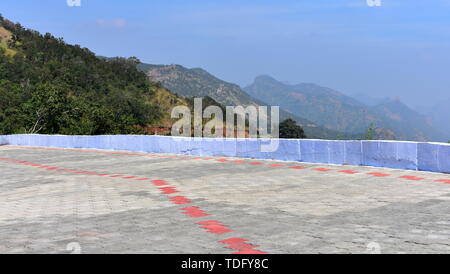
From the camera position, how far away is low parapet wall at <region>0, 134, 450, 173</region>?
1711 centimetres

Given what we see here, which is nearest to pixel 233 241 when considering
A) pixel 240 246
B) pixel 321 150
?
pixel 240 246

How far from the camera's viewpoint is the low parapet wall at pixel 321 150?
1711 cm

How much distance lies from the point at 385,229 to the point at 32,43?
135 metres

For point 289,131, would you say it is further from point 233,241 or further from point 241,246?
point 241,246

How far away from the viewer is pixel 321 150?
21.1m

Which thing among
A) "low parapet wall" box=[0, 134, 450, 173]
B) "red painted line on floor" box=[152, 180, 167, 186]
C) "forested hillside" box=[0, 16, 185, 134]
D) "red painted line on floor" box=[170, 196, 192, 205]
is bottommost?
"red painted line on floor" box=[170, 196, 192, 205]

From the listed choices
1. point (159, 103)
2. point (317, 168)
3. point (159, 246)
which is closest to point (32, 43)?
point (159, 103)

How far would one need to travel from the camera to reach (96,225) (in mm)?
10102

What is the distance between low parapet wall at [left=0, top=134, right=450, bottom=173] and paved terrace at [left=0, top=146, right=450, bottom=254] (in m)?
0.70

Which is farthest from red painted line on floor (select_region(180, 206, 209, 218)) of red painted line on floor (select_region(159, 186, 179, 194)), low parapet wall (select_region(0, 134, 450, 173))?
low parapet wall (select_region(0, 134, 450, 173))

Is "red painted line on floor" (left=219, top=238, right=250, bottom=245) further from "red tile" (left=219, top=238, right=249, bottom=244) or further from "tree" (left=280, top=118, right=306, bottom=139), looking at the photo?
"tree" (left=280, top=118, right=306, bottom=139)

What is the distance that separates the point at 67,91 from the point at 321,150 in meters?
96.0
